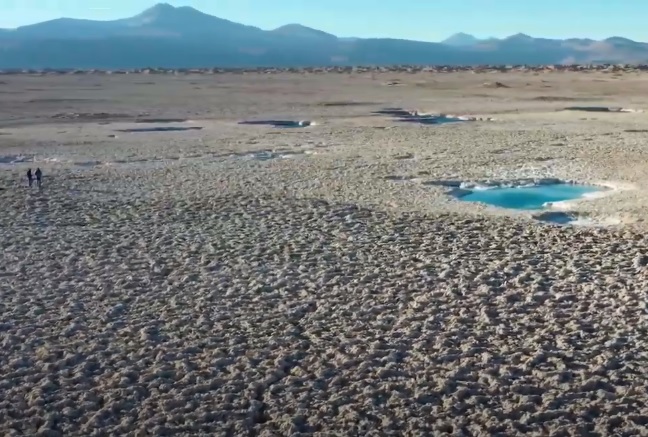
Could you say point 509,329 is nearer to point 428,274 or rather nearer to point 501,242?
point 428,274

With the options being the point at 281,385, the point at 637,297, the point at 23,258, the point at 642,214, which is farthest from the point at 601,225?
Answer: the point at 23,258

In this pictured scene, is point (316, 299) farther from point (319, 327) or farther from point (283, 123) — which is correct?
point (283, 123)

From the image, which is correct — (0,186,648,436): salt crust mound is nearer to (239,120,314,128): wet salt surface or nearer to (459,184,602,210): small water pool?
(459,184,602,210): small water pool

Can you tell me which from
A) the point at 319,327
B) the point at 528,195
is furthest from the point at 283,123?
the point at 319,327

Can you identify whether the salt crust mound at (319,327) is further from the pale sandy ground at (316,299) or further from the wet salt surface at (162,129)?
the wet salt surface at (162,129)

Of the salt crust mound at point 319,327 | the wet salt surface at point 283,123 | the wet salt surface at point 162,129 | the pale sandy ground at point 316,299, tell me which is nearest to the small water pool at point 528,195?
the pale sandy ground at point 316,299
